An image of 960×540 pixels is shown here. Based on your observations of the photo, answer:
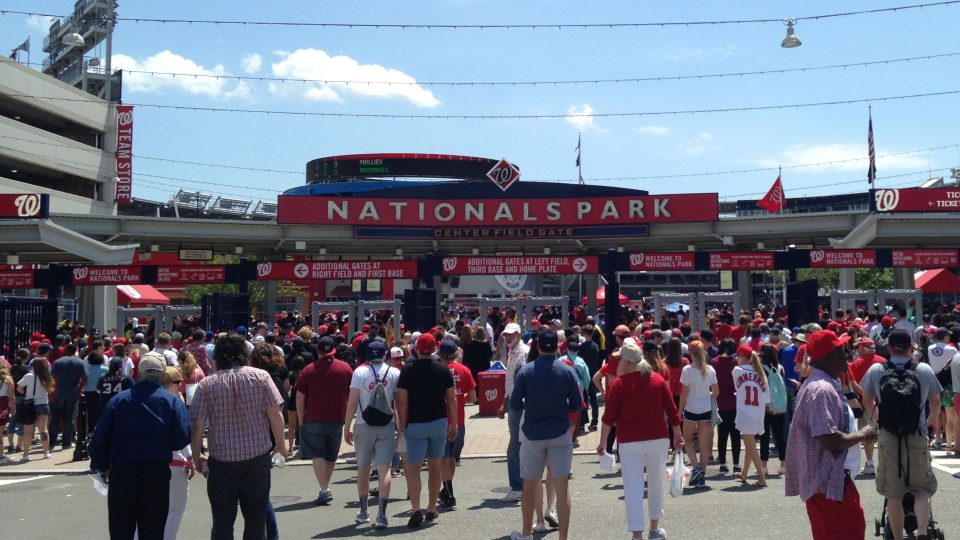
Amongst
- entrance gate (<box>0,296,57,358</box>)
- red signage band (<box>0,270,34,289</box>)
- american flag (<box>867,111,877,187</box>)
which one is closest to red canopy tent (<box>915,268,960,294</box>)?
american flag (<box>867,111,877,187</box>)

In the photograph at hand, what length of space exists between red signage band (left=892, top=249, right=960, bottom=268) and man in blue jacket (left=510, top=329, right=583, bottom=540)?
1790cm

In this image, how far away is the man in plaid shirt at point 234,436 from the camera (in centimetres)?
628

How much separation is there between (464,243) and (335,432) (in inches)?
767

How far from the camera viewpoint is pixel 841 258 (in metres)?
22.1

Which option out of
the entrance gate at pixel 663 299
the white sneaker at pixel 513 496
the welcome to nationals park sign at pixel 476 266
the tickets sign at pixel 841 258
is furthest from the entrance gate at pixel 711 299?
the white sneaker at pixel 513 496

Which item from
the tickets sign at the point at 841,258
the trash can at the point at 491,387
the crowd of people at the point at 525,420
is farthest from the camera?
the tickets sign at the point at 841,258

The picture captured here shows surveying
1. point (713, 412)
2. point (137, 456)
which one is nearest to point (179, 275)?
point (713, 412)

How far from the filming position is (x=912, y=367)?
24.0 feet

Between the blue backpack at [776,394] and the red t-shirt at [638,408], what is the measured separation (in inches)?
119

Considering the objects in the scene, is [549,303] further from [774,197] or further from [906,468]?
[906,468]

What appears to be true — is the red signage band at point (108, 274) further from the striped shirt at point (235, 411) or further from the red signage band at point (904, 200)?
the red signage band at point (904, 200)

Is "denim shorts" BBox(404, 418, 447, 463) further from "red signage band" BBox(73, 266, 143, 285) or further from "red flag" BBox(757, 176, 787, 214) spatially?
"red flag" BBox(757, 176, 787, 214)

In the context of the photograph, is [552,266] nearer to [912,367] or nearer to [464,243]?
[464,243]

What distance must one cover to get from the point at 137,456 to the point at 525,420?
123 inches
